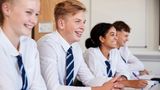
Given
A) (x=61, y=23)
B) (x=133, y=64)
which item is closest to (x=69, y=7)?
(x=61, y=23)

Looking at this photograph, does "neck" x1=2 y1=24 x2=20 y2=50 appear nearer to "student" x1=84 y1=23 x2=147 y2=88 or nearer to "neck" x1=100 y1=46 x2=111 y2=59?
"student" x1=84 y1=23 x2=147 y2=88

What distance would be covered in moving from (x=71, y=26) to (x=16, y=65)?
0.44 m

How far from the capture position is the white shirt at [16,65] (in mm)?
1310

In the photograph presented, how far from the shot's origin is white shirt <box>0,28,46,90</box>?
131 centimetres

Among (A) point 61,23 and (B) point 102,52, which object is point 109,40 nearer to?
(B) point 102,52

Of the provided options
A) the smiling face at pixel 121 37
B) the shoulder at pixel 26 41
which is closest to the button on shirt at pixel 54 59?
the shoulder at pixel 26 41

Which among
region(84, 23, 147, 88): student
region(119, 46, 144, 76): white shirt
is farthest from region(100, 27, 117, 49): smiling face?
region(119, 46, 144, 76): white shirt

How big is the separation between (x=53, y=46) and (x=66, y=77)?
0.63 ft

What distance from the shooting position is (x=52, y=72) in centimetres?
153

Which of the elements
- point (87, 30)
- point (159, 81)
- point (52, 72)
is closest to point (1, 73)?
point (52, 72)

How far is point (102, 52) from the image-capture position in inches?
88.0

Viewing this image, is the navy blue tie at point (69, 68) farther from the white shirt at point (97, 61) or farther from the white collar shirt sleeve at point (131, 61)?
the white collar shirt sleeve at point (131, 61)

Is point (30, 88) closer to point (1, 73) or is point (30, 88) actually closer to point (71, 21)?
point (1, 73)

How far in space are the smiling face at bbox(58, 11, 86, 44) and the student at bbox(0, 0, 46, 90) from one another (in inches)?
12.1
